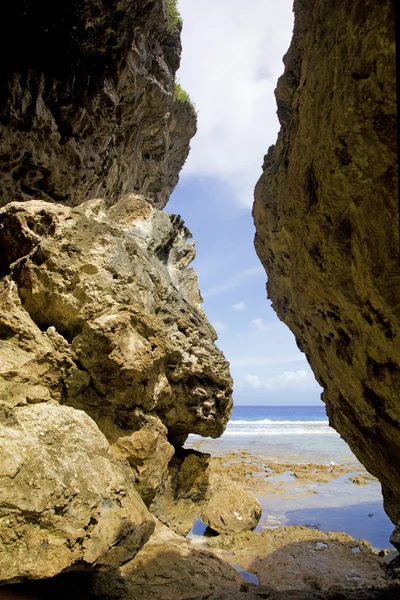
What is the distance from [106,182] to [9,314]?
7.82 meters

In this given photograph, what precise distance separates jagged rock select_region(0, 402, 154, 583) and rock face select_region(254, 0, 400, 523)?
2.98m

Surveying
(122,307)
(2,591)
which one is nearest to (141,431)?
(122,307)

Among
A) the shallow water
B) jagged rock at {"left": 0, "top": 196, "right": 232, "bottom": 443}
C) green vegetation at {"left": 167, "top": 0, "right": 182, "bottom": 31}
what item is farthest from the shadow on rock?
green vegetation at {"left": 167, "top": 0, "right": 182, "bottom": 31}

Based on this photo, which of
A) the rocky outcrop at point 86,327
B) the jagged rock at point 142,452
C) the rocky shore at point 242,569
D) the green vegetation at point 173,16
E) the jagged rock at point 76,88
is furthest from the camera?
the green vegetation at point 173,16

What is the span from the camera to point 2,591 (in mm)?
3588

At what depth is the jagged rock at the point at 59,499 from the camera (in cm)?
306

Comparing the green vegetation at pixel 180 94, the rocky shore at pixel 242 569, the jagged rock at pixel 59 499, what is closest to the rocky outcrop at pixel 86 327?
the jagged rock at pixel 59 499

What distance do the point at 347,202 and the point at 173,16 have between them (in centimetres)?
1175

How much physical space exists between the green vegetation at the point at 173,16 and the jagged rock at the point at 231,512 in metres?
13.0

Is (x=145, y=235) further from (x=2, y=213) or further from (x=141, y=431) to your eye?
(x=141, y=431)

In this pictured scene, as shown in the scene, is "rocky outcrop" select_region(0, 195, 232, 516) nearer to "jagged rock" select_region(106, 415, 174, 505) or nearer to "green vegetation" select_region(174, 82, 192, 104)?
"jagged rock" select_region(106, 415, 174, 505)

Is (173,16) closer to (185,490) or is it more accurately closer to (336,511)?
(185,490)

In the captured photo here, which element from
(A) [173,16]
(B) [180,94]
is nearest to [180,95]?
(B) [180,94]

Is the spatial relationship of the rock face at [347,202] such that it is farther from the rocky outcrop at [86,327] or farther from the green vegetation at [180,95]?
the green vegetation at [180,95]
